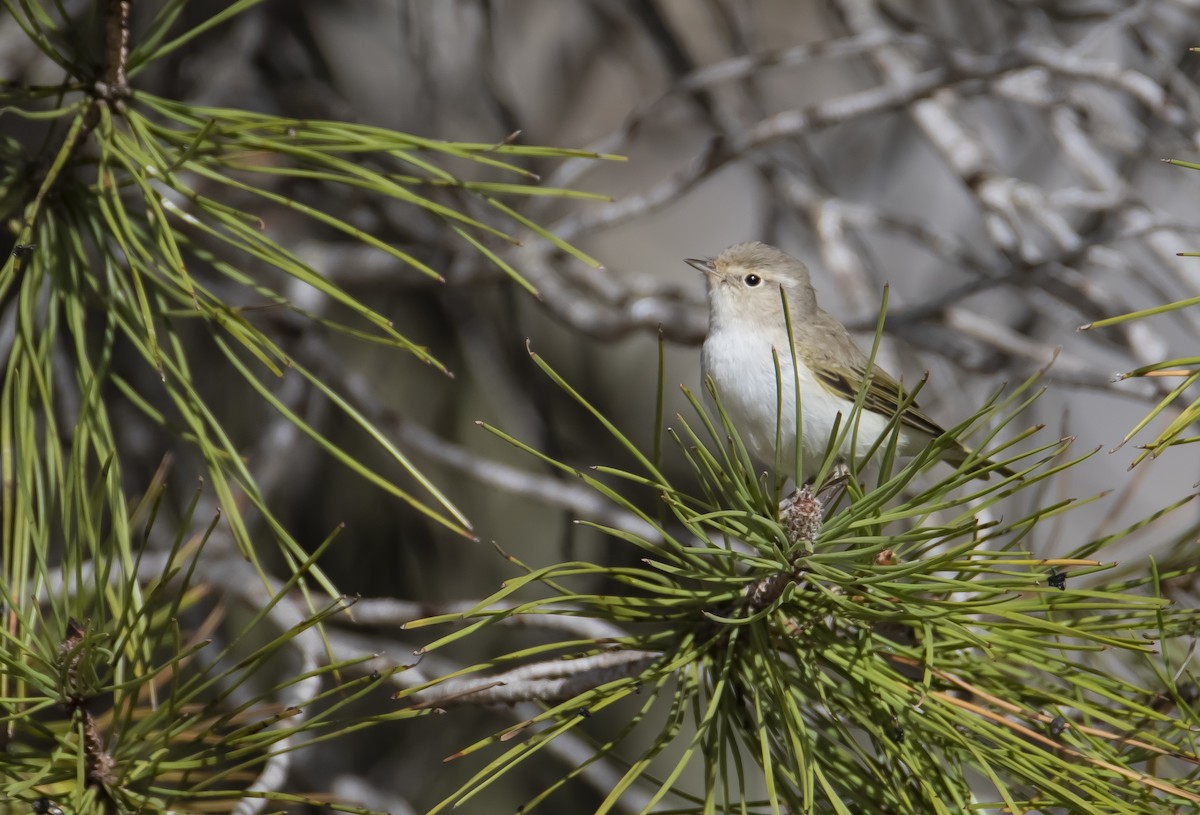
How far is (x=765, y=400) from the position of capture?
8.07 ft

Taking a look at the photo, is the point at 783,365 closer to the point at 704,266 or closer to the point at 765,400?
the point at 765,400

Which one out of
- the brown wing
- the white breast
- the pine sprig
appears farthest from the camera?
the brown wing

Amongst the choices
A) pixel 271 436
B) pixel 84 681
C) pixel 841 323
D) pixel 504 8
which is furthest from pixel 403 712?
pixel 504 8

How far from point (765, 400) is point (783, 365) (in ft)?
0.70

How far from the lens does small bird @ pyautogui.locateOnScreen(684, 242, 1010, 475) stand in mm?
2469

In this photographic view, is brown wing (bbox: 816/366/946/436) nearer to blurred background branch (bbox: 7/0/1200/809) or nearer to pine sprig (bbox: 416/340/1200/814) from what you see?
blurred background branch (bbox: 7/0/1200/809)

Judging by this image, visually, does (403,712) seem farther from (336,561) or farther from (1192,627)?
(336,561)

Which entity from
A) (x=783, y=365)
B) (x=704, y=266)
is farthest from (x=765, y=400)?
(x=704, y=266)

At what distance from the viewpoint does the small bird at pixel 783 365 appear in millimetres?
2469

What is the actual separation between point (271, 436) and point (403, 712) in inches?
84.3

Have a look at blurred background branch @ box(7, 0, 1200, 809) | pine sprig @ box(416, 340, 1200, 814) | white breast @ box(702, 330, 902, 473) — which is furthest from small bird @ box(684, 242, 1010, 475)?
pine sprig @ box(416, 340, 1200, 814)

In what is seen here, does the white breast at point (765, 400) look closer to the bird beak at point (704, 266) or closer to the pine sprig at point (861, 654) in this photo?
the bird beak at point (704, 266)

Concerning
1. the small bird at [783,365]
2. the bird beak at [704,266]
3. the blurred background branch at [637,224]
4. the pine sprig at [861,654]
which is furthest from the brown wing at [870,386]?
the pine sprig at [861,654]

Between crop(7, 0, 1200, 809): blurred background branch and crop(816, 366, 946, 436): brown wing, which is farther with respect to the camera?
crop(7, 0, 1200, 809): blurred background branch
